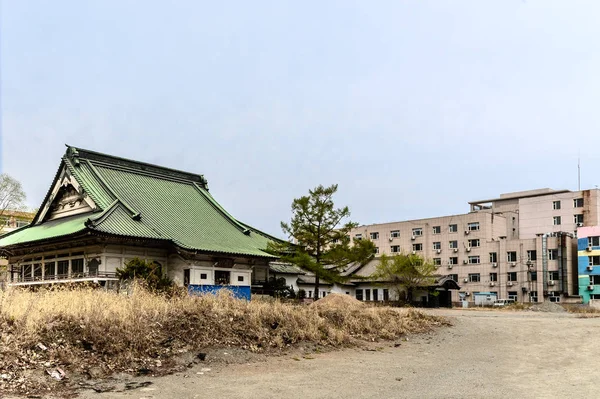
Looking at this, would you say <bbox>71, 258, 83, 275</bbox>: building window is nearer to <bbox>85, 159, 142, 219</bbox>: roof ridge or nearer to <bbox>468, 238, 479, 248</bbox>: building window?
<bbox>85, 159, 142, 219</bbox>: roof ridge

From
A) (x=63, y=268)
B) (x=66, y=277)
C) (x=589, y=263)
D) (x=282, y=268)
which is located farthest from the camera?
(x=589, y=263)

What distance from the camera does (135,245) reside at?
30266mm

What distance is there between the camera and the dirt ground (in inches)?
411

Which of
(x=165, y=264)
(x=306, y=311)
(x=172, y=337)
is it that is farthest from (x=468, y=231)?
(x=172, y=337)

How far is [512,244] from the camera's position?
2613 inches

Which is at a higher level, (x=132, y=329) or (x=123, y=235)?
(x=123, y=235)

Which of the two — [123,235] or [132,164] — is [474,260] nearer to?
[132,164]

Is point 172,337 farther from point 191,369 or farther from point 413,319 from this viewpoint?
point 413,319

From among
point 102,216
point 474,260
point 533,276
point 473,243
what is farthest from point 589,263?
→ point 102,216

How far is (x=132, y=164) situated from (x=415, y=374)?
28.8m

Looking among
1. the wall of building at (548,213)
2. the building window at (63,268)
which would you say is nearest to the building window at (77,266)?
the building window at (63,268)

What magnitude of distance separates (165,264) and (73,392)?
22621mm

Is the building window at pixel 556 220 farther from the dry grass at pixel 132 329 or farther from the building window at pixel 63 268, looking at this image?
the dry grass at pixel 132 329

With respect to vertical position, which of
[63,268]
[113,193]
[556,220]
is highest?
[113,193]
